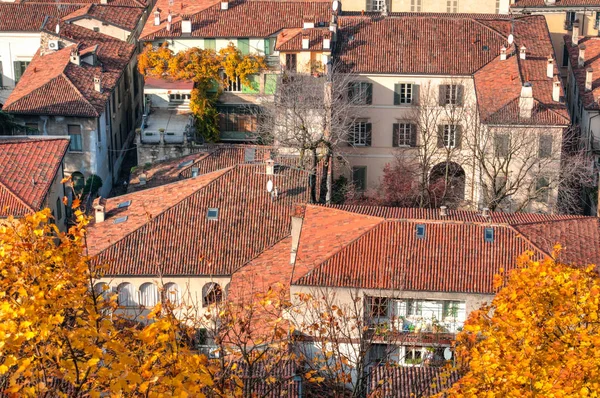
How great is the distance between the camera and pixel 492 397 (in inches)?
913

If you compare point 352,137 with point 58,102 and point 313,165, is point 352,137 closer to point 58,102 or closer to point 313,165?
point 313,165

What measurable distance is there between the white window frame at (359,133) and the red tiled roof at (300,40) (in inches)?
174

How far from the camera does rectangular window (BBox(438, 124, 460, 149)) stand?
187 feet

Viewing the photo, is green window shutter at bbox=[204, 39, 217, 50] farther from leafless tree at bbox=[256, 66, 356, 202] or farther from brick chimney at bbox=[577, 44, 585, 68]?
brick chimney at bbox=[577, 44, 585, 68]

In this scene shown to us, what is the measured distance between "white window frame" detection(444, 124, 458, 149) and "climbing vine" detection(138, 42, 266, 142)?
38.0 ft

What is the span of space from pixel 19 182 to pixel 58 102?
11632 millimetres

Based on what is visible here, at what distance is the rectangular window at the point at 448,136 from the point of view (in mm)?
56966

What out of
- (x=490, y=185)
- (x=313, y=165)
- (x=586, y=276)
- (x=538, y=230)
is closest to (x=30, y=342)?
(x=586, y=276)

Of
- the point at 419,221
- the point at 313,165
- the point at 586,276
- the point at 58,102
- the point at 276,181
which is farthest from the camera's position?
the point at 58,102

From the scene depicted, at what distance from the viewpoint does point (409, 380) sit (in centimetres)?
3316

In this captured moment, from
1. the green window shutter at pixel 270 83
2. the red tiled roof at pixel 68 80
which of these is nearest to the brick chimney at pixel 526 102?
the green window shutter at pixel 270 83

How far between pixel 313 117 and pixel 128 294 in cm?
1664

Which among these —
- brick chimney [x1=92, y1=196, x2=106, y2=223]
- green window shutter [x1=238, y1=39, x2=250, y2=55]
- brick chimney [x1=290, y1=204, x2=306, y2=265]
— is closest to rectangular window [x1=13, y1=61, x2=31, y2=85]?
green window shutter [x1=238, y1=39, x2=250, y2=55]

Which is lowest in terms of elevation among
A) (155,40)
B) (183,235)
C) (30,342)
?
(183,235)
